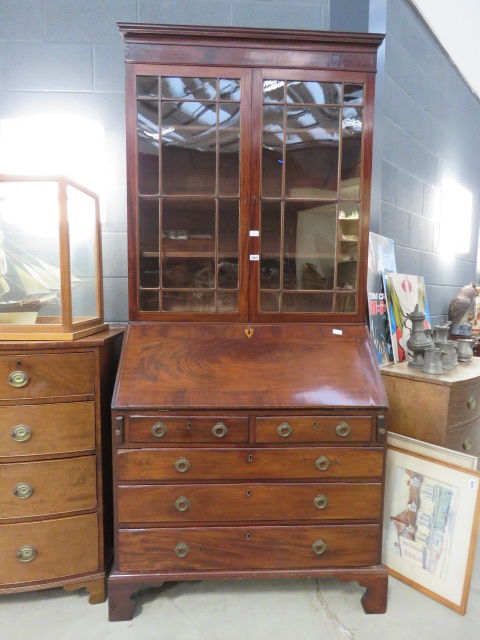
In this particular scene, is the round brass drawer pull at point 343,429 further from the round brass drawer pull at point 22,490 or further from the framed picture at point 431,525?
the round brass drawer pull at point 22,490

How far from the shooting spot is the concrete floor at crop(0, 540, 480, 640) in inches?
50.7

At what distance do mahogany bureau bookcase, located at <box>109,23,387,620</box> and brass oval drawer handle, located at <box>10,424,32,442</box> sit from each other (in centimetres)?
36

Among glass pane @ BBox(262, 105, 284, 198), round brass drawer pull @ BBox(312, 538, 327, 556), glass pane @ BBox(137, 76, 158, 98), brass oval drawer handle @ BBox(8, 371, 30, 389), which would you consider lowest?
round brass drawer pull @ BBox(312, 538, 327, 556)

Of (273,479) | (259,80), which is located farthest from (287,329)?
(259,80)

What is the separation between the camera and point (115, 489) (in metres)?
1.30

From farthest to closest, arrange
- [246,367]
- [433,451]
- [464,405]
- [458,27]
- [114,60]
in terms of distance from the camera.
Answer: [458,27] < [114,60] < [464,405] < [433,451] < [246,367]

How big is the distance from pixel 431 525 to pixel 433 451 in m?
0.31

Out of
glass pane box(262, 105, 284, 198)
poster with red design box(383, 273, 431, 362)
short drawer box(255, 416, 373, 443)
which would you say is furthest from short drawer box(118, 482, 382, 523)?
glass pane box(262, 105, 284, 198)

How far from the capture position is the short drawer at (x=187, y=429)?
1.29 metres

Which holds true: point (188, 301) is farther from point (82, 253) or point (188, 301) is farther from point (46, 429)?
point (46, 429)

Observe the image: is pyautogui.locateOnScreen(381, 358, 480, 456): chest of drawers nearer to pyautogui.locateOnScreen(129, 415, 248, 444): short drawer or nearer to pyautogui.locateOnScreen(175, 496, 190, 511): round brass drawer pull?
pyautogui.locateOnScreen(129, 415, 248, 444): short drawer

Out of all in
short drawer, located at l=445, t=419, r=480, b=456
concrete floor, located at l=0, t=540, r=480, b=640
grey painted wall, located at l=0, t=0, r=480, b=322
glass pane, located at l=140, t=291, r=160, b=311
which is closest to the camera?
concrete floor, located at l=0, t=540, r=480, b=640

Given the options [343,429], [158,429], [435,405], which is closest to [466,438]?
[435,405]

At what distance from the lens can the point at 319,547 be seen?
1.35 metres
